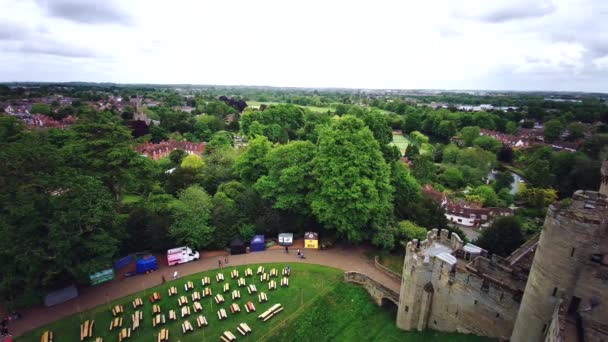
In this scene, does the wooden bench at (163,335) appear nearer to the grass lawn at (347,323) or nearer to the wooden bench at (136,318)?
the wooden bench at (136,318)

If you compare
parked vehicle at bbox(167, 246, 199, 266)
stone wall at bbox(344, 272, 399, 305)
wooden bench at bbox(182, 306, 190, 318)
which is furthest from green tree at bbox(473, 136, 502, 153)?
wooden bench at bbox(182, 306, 190, 318)

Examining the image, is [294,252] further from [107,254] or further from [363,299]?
[107,254]

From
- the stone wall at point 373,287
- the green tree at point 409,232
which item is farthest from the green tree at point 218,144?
the stone wall at point 373,287

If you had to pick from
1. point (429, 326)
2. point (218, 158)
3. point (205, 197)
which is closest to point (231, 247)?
point (205, 197)

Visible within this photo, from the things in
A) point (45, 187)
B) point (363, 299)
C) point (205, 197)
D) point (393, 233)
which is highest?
point (45, 187)

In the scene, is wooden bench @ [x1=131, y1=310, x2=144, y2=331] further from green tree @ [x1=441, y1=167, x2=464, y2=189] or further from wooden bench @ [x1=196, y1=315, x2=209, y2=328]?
green tree @ [x1=441, y1=167, x2=464, y2=189]

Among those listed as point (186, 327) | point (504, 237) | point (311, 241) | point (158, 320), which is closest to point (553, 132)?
point (504, 237)
